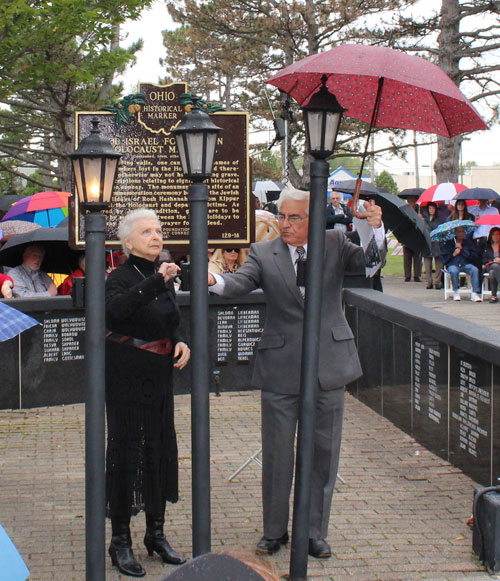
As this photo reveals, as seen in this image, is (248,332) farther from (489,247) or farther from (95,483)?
(489,247)

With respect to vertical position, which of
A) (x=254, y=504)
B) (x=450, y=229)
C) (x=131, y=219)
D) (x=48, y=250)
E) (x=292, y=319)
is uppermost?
(x=450, y=229)

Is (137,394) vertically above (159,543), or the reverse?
(137,394)

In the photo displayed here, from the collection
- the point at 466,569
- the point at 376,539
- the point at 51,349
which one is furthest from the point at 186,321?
the point at 466,569

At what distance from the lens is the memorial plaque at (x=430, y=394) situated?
7.71 m

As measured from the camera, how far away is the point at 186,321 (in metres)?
10.5

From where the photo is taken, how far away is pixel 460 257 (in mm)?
18031

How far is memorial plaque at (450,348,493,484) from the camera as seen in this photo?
6.79 m

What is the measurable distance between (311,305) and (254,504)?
7.06 feet

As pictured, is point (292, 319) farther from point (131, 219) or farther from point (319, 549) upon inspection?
point (319, 549)

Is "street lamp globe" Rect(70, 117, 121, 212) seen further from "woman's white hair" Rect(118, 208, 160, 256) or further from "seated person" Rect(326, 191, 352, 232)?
"seated person" Rect(326, 191, 352, 232)

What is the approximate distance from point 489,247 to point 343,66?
13716 mm

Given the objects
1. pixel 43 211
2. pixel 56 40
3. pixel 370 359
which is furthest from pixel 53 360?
pixel 56 40

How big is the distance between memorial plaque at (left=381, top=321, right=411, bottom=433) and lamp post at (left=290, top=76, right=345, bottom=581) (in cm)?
354

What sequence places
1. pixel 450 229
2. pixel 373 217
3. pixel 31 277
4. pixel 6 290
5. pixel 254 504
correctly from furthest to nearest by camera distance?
pixel 450 229 < pixel 31 277 < pixel 6 290 < pixel 254 504 < pixel 373 217
